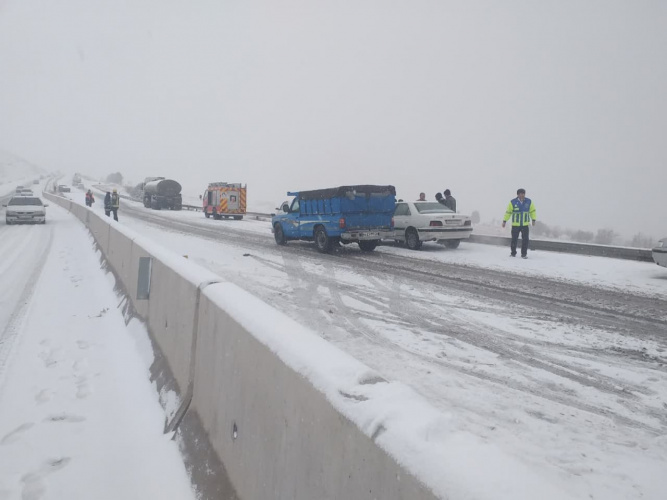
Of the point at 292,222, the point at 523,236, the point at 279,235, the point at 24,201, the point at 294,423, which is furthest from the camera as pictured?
the point at 24,201

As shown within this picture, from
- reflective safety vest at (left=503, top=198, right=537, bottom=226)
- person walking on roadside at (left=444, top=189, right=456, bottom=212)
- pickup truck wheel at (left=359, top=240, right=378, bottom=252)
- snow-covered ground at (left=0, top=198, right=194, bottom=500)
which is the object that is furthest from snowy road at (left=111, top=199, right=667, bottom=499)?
person walking on roadside at (left=444, top=189, right=456, bottom=212)

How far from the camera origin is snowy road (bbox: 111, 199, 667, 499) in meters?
3.59

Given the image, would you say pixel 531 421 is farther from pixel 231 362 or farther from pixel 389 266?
pixel 389 266

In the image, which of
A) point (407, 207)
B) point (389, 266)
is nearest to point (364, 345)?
point (389, 266)

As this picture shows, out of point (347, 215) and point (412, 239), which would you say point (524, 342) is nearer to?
point (347, 215)

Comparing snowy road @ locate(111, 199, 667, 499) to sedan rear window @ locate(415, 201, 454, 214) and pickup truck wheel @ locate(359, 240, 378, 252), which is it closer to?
pickup truck wheel @ locate(359, 240, 378, 252)

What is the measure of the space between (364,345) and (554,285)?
6191 mm

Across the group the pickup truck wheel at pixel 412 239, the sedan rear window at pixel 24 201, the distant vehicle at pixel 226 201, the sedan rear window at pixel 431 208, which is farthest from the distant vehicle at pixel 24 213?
the sedan rear window at pixel 431 208

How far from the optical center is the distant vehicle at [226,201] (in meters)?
34.9

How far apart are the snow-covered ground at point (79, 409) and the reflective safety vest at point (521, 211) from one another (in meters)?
10.9

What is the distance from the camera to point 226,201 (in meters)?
34.9

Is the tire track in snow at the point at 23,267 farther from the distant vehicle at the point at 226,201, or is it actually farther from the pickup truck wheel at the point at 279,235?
the distant vehicle at the point at 226,201

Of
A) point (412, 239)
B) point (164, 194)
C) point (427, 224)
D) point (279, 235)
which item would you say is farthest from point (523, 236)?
point (164, 194)

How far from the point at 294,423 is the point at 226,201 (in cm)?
3398
